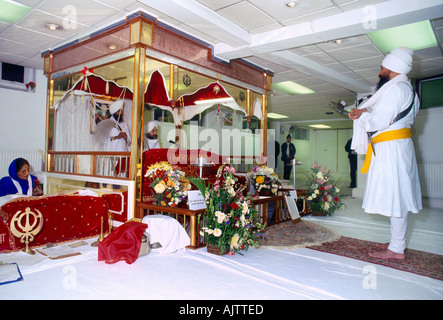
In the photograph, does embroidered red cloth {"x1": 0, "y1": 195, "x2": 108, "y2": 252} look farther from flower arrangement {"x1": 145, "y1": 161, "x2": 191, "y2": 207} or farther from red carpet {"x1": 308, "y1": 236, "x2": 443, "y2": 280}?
red carpet {"x1": 308, "y1": 236, "x2": 443, "y2": 280}

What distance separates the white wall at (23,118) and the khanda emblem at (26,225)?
423 centimetres

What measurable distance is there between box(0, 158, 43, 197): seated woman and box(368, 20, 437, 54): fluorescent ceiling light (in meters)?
5.95

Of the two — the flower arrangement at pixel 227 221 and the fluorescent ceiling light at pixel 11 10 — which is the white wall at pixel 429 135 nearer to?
the flower arrangement at pixel 227 221

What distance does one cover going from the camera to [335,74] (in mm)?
7094

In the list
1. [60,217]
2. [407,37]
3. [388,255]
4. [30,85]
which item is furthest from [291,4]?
[30,85]

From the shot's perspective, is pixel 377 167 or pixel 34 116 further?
pixel 34 116

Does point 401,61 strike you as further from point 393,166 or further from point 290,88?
point 290,88

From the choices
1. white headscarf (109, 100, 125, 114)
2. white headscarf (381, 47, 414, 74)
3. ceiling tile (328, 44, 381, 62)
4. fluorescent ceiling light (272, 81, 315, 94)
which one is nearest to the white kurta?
white headscarf (381, 47, 414, 74)

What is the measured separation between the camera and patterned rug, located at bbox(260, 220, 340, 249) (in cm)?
385

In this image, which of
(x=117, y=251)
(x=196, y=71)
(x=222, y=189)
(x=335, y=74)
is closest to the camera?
(x=117, y=251)

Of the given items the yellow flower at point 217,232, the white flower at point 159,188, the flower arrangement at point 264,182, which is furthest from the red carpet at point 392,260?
the white flower at point 159,188

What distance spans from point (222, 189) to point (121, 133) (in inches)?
122
